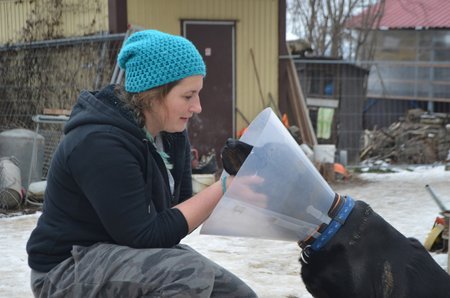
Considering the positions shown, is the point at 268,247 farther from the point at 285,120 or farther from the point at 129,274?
the point at 285,120

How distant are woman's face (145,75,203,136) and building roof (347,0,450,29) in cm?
1845

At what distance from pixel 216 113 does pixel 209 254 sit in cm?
467

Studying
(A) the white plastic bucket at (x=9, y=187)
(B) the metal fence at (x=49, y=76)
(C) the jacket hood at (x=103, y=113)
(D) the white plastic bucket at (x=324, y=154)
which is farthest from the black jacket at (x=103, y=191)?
(D) the white plastic bucket at (x=324, y=154)

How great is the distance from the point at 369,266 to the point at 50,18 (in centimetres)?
794

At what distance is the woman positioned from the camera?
2.04 metres

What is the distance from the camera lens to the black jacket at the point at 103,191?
202cm

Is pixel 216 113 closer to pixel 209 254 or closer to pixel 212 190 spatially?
pixel 209 254

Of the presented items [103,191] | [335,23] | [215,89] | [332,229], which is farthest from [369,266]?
[335,23]

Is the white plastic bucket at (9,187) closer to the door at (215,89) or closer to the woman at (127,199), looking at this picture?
the door at (215,89)

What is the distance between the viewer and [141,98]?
7.11 feet

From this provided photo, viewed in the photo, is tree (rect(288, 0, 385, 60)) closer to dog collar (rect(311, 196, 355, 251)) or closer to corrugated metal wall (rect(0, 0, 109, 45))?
corrugated metal wall (rect(0, 0, 109, 45))

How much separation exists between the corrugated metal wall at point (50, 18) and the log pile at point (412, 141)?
A: 18.3 ft

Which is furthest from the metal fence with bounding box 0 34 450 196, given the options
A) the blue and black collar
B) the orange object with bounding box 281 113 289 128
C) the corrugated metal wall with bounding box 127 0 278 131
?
the blue and black collar

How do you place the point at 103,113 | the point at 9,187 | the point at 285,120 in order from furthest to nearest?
1. the point at 285,120
2. the point at 9,187
3. the point at 103,113
